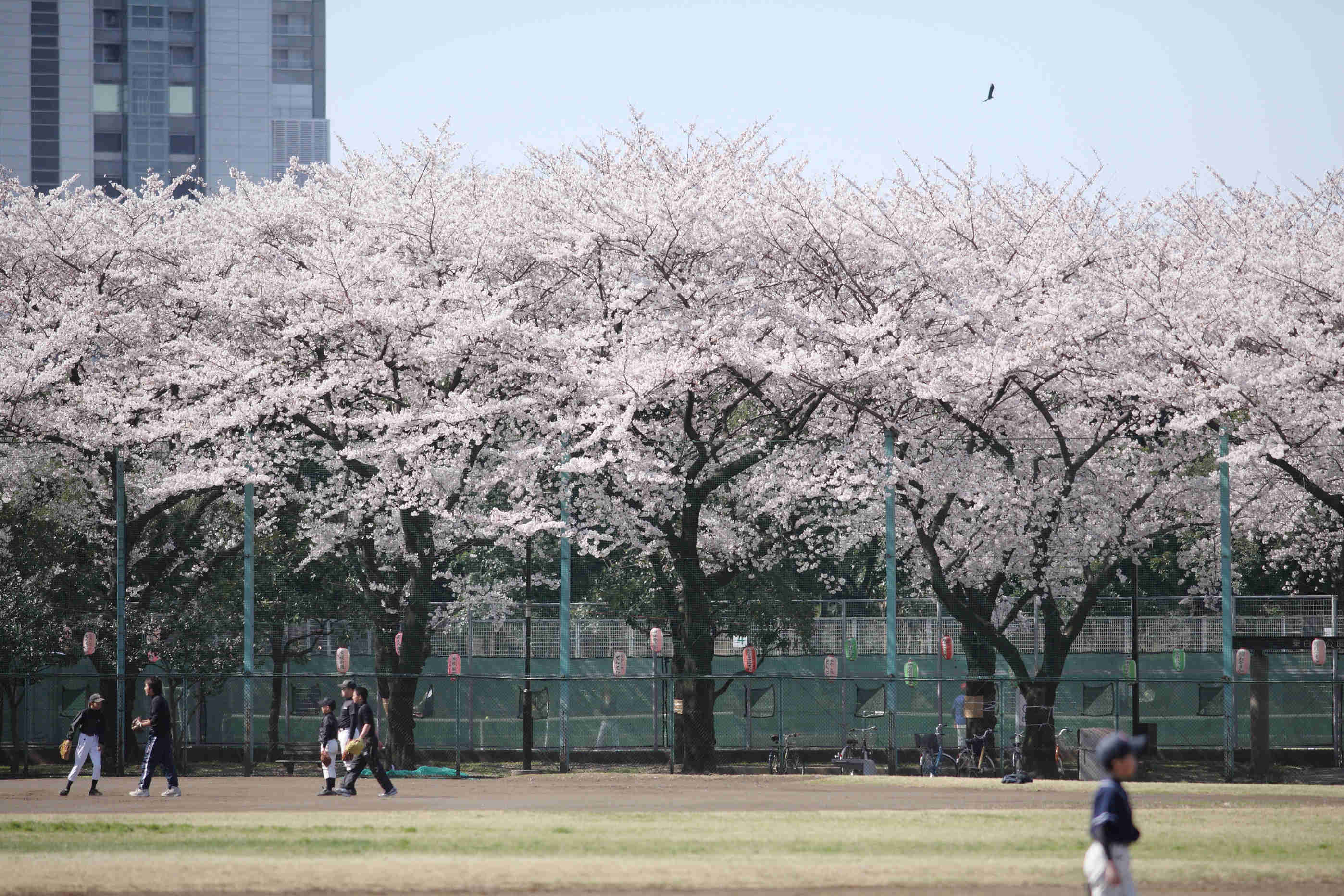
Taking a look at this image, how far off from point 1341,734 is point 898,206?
1259 cm

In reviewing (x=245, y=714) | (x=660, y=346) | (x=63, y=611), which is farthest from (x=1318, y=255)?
(x=63, y=611)

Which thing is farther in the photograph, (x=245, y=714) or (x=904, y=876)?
(x=245, y=714)

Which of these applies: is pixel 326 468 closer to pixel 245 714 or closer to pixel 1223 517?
pixel 245 714

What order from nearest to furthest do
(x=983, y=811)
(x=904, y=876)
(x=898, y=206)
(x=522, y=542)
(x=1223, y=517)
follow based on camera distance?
(x=904, y=876) → (x=983, y=811) → (x=1223, y=517) → (x=522, y=542) → (x=898, y=206)

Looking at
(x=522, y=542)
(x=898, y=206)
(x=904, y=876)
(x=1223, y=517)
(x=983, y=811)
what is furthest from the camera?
(x=898, y=206)

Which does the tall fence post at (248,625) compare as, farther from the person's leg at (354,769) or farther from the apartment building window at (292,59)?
the apartment building window at (292,59)

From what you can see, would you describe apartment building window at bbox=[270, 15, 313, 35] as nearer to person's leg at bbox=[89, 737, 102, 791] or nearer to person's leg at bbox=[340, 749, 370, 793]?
person's leg at bbox=[89, 737, 102, 791]

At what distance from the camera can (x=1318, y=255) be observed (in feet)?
93.9

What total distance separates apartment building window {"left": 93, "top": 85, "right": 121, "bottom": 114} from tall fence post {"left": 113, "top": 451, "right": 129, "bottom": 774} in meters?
90.3

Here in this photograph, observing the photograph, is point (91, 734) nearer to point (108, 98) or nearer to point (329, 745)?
point (329, 745)

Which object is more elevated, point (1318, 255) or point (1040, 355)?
point (1318, 255)

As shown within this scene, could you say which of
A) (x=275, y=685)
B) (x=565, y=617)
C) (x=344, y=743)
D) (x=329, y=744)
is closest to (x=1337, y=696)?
(x=565, y=617)

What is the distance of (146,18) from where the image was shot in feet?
368

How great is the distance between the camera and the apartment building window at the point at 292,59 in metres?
118
